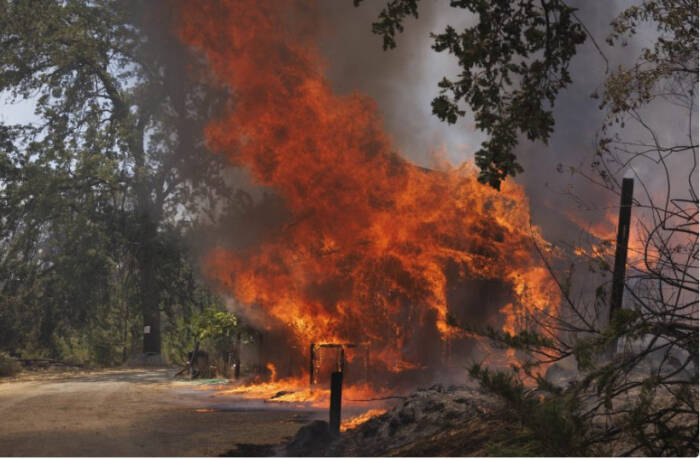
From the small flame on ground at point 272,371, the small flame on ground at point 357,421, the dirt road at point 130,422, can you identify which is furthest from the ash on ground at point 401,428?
the small flame on ground at point 272,371

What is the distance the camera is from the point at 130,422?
14.7 meters

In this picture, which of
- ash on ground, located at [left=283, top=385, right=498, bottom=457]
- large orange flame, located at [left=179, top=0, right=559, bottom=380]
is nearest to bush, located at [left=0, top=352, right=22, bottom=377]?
large orange flame, located at [left=179, top=0, right=559, bottom=380]

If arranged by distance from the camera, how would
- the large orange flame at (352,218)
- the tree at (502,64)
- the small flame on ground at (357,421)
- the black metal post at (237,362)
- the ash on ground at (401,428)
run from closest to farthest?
the tree at (502,64)
the ash on ground at (401,428)
the small flame on ground at (357,421)
the large orange flame at (352,218)
the black metal post at (237,362)

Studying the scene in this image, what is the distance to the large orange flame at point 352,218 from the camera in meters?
18.3

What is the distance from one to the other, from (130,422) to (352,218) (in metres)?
6.57

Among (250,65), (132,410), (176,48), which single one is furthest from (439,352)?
(176,48)

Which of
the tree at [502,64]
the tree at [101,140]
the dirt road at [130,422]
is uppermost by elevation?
the tree at [101,140]

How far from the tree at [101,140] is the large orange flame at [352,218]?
9836mm

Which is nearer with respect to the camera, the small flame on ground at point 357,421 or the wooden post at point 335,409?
the wooden post at point 335,409

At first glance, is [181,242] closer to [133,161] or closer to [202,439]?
[133,161]

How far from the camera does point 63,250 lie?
1252 inches

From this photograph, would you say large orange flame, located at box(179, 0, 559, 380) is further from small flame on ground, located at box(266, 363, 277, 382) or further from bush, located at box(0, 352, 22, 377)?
bush, located at box(0, 352, 22, 377)

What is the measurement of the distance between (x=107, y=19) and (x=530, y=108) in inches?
1108

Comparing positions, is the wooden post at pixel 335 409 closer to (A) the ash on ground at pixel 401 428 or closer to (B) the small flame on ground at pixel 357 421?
(A) the ash on ground at pixel 401 428
